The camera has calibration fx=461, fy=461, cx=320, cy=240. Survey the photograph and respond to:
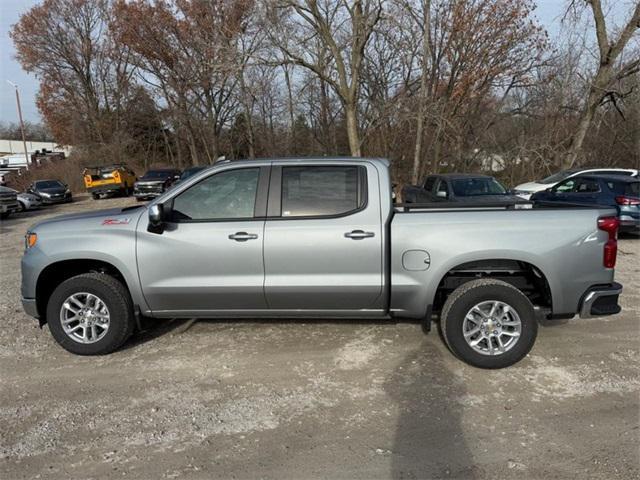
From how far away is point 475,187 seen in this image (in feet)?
37.2

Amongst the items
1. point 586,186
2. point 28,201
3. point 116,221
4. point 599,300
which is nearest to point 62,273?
point 116,221

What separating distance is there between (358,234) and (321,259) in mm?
388

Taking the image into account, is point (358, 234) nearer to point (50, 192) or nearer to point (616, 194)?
point (616, 194)

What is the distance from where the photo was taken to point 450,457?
9.36 ft

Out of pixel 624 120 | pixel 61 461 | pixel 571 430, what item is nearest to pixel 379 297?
pixel 571 430

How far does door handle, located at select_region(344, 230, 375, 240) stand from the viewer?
13.0 feet

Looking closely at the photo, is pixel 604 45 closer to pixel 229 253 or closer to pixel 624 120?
pixel 624 120

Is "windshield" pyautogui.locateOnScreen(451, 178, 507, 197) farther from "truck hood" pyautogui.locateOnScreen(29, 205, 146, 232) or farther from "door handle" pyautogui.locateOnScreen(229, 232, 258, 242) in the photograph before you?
"truck hood" pyautogui.locateOnScreen(29, 205, 146, 232)

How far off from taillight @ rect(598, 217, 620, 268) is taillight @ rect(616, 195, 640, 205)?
7690 millimetres

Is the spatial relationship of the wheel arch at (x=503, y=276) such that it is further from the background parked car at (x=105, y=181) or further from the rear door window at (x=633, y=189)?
the background parked car at (x=105, y=181)

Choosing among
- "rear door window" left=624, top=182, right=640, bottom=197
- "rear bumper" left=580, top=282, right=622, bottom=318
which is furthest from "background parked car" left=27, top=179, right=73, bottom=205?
"rear bumper" left=580, top=282, right=622, bottom=318

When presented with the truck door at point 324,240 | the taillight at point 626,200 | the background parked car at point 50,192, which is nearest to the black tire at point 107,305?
the truck door at point 324,240

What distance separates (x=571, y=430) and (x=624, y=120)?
78.6 ft

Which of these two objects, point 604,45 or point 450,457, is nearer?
point 450,457
